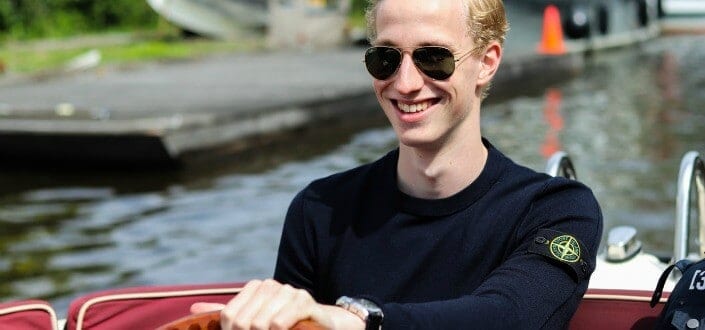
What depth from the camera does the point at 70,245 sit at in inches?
330

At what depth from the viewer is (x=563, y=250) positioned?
97.6 inches

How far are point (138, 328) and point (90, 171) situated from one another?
8198 mm

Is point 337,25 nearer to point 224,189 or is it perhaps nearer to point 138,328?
point 224,189

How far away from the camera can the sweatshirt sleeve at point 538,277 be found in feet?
7.32

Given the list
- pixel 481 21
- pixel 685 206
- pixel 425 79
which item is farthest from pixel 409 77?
pixel 685 206

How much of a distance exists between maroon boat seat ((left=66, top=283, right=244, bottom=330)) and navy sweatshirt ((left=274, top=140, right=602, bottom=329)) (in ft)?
1.49

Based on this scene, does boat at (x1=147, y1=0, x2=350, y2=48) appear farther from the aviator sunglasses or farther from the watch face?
the watch face

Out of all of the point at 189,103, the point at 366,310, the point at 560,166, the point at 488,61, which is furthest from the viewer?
the point at 189,103

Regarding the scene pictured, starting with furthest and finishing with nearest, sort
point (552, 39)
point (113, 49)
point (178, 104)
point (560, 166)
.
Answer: point (113, 49), point (552, 39), point (178, 104), point (560, 166)

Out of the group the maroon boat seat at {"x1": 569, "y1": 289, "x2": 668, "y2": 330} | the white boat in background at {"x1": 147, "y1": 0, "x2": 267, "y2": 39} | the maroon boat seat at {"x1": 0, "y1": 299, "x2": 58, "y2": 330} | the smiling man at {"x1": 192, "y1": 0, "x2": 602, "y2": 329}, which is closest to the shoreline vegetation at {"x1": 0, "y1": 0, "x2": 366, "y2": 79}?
the white boat in background at {"x1": 147, "y1": 0, "x2": 267, "y2": 39}

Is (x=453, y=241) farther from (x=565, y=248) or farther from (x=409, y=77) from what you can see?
(x=409, y=77)

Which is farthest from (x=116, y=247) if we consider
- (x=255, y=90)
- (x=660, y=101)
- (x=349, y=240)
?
(x=660, y=101)

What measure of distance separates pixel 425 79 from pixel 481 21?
165 millimetres

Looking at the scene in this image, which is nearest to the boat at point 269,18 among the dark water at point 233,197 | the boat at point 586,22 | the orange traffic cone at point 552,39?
the boat at point 586,22
